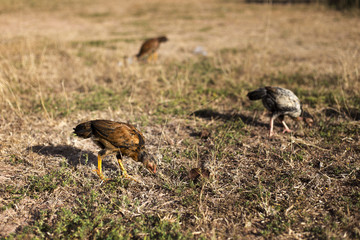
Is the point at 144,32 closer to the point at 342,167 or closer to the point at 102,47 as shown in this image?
the point at 102,47

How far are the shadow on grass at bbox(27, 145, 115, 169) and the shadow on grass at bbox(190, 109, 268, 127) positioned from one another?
6.95 feet

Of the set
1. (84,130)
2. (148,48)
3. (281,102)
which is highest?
(148,48)

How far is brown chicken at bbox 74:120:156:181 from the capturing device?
330cm

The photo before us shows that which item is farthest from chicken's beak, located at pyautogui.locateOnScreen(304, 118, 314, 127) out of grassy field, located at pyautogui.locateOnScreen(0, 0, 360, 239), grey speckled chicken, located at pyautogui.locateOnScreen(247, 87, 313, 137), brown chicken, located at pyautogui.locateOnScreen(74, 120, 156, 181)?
brown chicken, located at pyautogui.locateOnScreen(74, 120, 156, 181)

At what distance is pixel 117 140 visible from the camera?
3.28 m

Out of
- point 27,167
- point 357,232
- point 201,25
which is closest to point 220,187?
point 357,232


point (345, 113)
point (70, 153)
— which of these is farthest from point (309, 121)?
point (70, 153)

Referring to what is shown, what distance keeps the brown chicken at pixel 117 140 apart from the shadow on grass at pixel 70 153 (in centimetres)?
51

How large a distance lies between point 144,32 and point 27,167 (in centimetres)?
1102

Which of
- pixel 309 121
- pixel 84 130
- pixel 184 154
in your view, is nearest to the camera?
pixel 84 130

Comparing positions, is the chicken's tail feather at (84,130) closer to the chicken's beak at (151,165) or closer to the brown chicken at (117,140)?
the brown chicken at (117,140)

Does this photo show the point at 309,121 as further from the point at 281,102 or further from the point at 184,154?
the point at 184,154

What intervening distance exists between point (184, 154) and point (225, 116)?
5.09ft

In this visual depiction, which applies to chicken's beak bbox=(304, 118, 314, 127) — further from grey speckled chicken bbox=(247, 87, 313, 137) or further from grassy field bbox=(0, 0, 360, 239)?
grassy field bbox=(0, 0, 360, 239)
